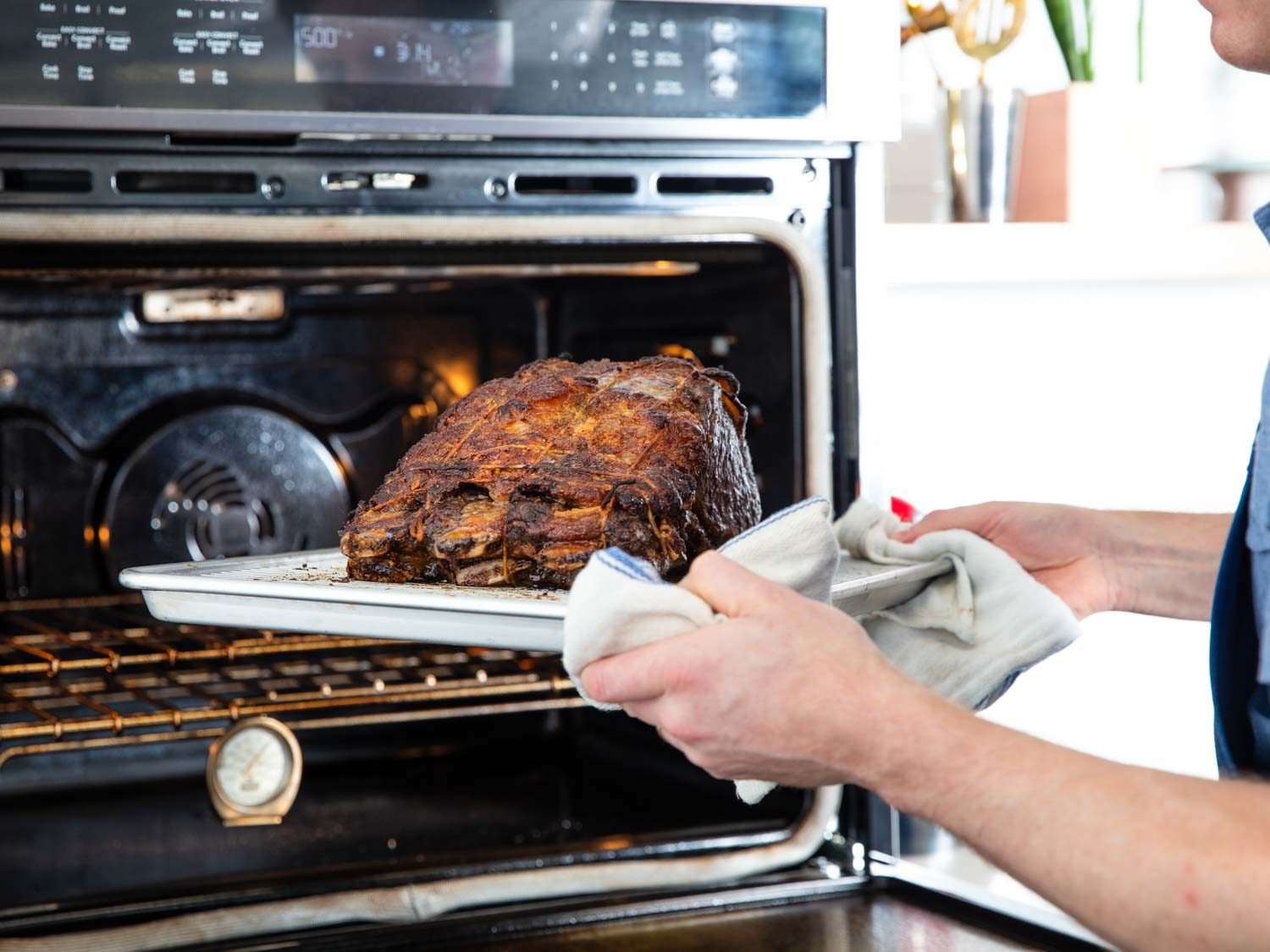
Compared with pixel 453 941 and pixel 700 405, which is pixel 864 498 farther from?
pixel 453 941

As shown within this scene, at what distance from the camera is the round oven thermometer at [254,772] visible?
125 cm

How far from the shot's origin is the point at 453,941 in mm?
1143

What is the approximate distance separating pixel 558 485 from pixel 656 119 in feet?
1.23

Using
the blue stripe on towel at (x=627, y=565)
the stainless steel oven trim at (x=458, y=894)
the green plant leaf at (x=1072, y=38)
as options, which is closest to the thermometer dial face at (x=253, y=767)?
the stainless steel oven trim at (x=458, y=894)

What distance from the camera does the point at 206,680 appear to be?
1.47 meters

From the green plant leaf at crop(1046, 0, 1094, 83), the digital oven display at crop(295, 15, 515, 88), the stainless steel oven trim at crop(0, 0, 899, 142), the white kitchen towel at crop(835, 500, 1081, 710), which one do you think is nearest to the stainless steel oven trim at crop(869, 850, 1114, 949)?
the white kitchen towel at crop(835, 500, 1081, 710)

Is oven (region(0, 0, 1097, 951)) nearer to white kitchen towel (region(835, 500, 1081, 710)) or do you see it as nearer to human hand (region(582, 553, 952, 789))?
white kitchen towel (region(835, 500, 1081, 710))

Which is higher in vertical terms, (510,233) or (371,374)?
(510,233)

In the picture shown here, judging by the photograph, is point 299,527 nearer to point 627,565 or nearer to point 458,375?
point 458,375

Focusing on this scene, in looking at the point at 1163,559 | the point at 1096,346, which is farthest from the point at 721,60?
the point at 1096,346

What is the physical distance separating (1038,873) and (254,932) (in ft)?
1.99

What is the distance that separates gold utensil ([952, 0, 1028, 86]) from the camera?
1.63 m

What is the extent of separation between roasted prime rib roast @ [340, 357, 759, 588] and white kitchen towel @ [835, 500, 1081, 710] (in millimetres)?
141

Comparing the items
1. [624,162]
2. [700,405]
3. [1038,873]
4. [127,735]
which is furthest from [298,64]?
[1038,873]
